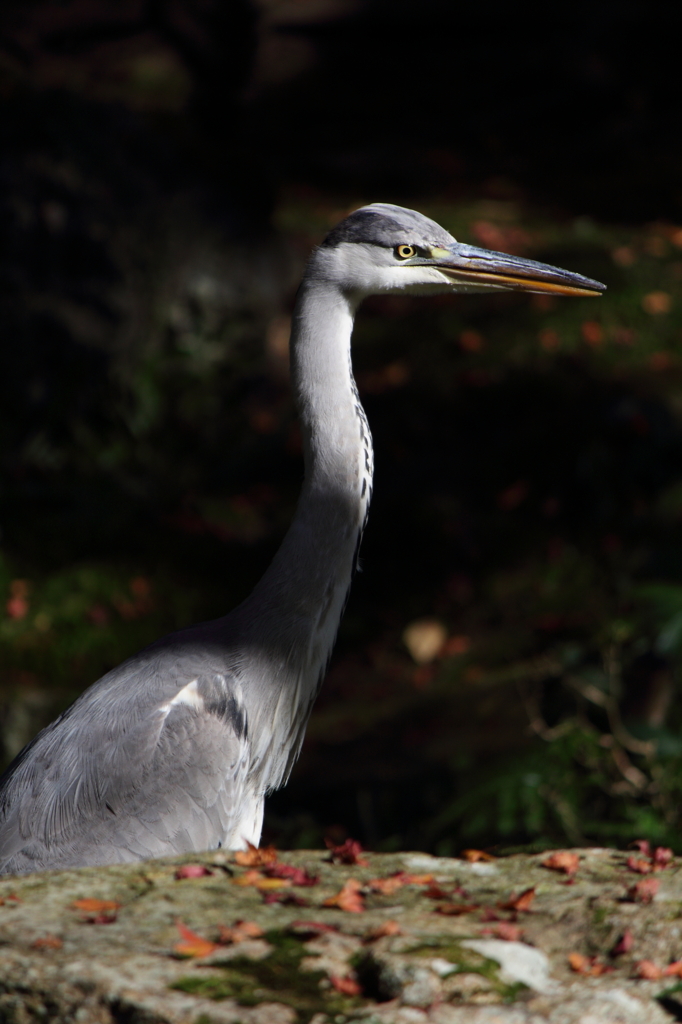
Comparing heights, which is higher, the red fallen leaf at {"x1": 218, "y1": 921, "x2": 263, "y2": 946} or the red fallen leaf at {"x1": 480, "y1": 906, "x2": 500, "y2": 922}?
the red fallen leaf at {"x1": 480, "y1": 906, "x2": 500, "y2": 922}

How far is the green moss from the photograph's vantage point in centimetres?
179

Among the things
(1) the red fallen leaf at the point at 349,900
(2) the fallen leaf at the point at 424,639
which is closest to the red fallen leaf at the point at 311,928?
(1) the red fallen leaf at the point at 349,900

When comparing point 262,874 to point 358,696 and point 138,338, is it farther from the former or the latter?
point 138,338

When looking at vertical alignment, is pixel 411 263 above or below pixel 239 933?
above

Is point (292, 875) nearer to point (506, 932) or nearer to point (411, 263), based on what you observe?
point (506, 932)

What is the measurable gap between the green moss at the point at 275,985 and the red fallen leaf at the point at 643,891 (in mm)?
715

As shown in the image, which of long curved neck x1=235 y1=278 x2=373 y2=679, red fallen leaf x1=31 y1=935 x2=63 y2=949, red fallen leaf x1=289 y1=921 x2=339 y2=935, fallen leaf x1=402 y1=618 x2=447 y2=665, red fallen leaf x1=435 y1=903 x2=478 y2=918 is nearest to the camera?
red fallen leaf x1=31 y1=935 x2=63 y2=949

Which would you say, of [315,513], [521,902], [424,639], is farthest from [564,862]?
[424,639]

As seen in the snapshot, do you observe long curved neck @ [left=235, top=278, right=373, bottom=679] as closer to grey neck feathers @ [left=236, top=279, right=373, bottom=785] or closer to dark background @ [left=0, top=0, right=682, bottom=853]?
grey neck feathers @ [left=236, top=279, right=373, bottom=785]

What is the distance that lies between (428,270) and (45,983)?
253cm

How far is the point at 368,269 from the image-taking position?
11.3 feet

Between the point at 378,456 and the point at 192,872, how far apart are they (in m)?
5.70

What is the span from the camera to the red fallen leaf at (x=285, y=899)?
2.21 meters

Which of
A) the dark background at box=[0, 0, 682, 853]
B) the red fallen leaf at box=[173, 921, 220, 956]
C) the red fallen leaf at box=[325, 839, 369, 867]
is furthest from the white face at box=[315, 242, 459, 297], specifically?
the red fallen leaf at box=[173, 921, 220, 956]
